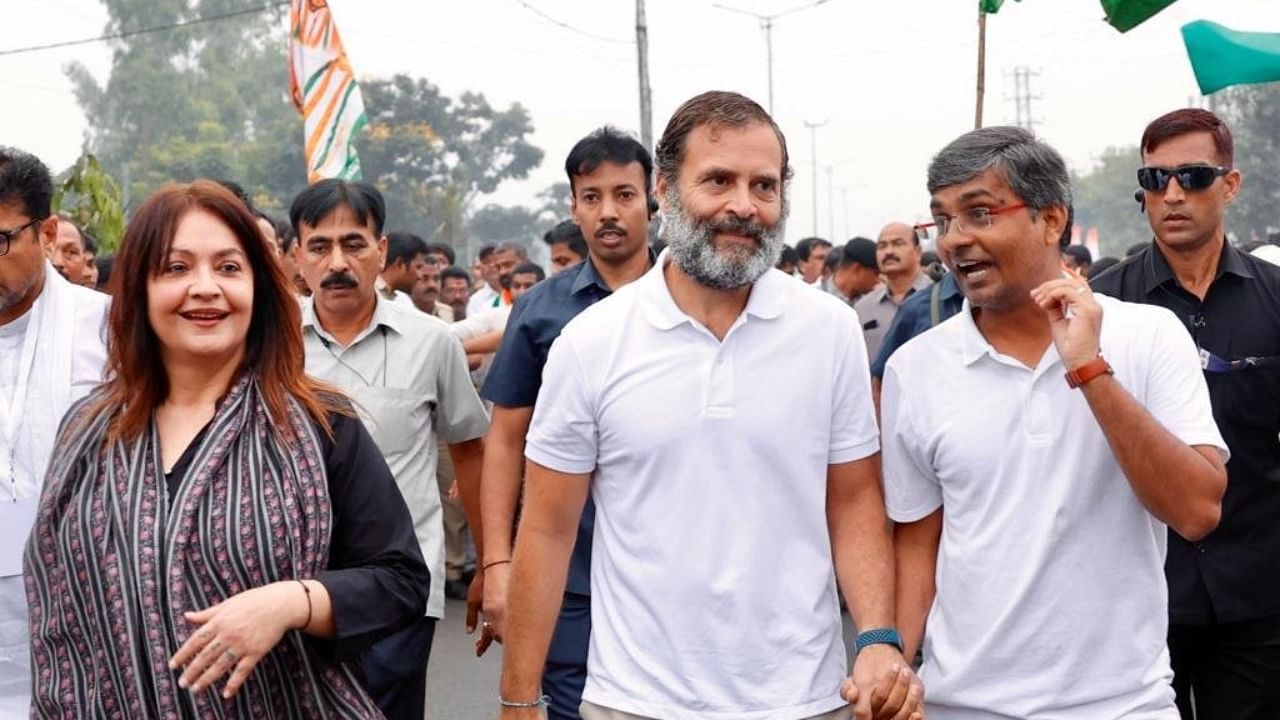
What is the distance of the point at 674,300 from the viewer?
377 cm

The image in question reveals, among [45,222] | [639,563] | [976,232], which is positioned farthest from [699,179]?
[45,222]

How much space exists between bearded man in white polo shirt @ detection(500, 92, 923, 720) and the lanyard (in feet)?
3.95

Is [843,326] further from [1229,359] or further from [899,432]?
[1229,359]

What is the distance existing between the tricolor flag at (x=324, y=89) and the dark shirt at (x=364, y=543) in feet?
29.5

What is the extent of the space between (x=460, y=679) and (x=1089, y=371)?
18.8 feet

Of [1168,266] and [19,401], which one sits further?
[1168,266]

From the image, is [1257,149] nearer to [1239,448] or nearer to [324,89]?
[324,89]

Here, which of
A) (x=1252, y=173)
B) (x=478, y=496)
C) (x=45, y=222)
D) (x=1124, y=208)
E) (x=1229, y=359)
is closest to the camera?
(x=45, y=222)

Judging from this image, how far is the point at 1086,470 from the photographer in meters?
3.52

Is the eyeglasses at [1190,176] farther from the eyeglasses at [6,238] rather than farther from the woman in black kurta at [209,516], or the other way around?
the eyeglasses at [6,238]

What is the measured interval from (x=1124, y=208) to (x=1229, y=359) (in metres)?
103

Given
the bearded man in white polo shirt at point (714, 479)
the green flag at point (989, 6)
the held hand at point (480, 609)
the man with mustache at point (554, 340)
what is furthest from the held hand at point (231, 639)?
the green flag at point (989, 6)

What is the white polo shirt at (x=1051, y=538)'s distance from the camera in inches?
138

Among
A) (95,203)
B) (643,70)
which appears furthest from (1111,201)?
(95,203)
